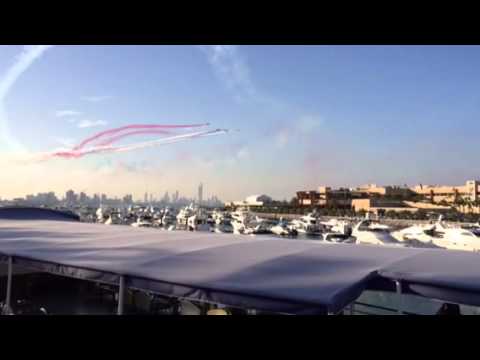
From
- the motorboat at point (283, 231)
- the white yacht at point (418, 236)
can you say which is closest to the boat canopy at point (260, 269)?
the white yacht at point (418, 236)

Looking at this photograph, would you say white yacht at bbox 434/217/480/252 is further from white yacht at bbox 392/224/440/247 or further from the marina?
the marina

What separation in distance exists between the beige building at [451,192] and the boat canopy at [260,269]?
2911 inches

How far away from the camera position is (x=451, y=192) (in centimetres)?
7388

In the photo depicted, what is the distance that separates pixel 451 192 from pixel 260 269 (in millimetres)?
80772

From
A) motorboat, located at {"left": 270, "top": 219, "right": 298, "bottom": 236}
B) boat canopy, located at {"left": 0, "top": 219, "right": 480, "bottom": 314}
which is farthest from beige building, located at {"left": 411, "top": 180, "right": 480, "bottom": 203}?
boat canopy, located at {"left": 0, "top": 219, "right": 480, "bottom": 314}

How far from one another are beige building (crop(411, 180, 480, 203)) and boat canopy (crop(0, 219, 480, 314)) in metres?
73.9

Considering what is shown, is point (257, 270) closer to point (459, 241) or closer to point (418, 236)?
point (459, 241)

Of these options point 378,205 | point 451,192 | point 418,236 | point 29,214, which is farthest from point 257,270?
point 451,192

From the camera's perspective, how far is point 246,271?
3516mm

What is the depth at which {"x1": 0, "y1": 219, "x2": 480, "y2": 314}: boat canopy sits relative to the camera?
292 cm
